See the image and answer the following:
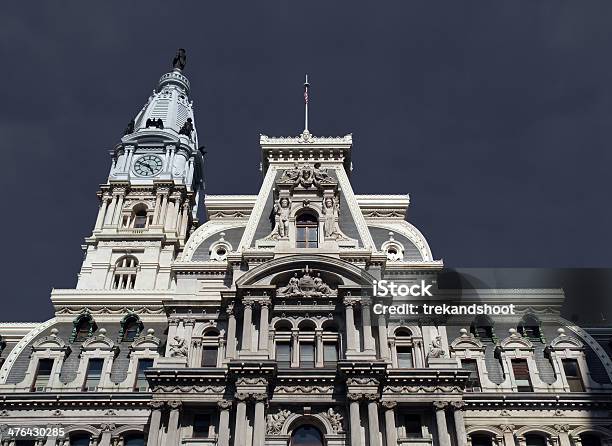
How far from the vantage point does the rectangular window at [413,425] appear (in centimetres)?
4291

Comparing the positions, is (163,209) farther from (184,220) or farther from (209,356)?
(209,356)

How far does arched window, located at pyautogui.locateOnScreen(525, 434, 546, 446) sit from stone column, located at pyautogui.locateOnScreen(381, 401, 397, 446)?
8.14 metres

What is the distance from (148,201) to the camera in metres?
→ 101

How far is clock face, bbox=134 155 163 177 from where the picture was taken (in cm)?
10625

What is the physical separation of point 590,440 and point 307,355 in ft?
54.4

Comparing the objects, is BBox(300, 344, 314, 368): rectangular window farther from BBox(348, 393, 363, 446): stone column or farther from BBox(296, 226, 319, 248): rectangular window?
BBox(296, 226, 319, 248): rectangular window

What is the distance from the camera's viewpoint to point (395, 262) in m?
50.9

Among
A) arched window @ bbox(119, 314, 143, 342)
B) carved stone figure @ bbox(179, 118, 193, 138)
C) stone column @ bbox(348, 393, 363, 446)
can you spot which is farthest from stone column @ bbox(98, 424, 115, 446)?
carved stone figure @ bbox(179, 118, 193, 138)

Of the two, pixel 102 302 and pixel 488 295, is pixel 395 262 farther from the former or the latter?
pixel 102 302

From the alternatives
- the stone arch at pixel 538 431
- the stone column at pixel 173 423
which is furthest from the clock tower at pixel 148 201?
the stone arch at pixel 538 431

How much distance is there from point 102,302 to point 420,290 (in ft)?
70.0

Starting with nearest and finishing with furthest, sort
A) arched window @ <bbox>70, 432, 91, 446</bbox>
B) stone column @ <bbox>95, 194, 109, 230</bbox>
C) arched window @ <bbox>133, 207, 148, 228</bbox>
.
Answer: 1. arched window @ <bbox>70, 432, 91, 446</bbox>
2. stone column @ <bbox>95, 194, 109, 230</bbox>
3. arched window @ <bbox>133, 207, 148, 228</bbox>

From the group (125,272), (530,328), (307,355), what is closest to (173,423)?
(307,355)

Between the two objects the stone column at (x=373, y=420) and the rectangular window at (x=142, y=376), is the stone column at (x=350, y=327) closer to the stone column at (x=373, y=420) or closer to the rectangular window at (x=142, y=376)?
the stone column at (x=373, y=420)
